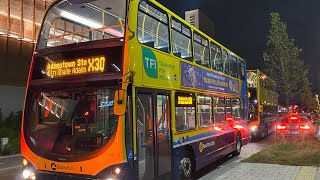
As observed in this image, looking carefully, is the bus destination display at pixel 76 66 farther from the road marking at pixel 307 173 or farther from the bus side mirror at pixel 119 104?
the road marking at pixel 307 173

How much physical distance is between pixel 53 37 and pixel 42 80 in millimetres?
1197

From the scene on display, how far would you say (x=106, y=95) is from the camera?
21.8 ft

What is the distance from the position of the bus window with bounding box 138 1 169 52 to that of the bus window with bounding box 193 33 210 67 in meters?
1.93

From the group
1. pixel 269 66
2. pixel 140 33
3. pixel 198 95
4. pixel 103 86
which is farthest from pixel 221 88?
pixel 269 66

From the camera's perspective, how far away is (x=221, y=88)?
12359 mm

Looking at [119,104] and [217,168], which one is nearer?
[119,104]

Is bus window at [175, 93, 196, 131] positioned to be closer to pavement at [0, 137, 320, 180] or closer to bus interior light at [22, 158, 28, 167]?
pavement at [0, 137, 320, 180]

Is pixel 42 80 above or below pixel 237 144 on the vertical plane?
above

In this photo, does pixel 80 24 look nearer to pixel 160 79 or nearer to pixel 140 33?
pixel 140 33

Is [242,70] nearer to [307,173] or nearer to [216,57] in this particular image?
[216,57]

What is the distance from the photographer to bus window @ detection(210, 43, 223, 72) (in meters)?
11.9

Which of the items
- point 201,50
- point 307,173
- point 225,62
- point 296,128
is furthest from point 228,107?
point 296,128

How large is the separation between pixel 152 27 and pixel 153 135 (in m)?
2.28

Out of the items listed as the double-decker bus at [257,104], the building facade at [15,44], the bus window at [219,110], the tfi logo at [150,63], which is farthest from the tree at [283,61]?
the tfi logo at [150,63]
